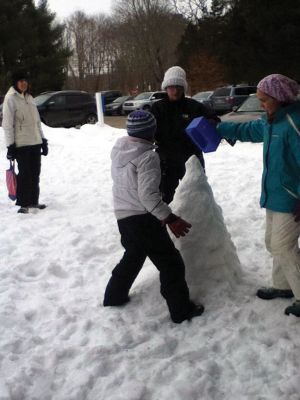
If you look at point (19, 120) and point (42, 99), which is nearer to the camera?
point (19, 120)

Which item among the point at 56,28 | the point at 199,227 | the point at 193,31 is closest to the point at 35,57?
the point at 56,28

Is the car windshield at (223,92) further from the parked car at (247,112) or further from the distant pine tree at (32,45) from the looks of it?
the distant pine tree at (32,45)

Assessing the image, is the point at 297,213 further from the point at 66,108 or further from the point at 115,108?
the point at 115,108

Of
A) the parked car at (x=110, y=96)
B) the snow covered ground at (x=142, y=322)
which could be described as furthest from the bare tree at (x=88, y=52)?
the snow covered ground at (x=142, y=322)

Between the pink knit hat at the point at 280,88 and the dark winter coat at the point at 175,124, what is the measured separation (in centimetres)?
103

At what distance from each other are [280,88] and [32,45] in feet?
111

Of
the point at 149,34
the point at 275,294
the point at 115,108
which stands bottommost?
the point at 115,108

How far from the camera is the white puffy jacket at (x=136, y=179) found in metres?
3.14

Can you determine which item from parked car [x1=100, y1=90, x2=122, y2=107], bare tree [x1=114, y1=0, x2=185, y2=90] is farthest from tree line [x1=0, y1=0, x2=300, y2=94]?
parked car [x1=100, y1=90, x2=122, y2=107]

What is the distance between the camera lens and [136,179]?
324cm

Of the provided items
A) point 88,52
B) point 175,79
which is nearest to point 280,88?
point 175,79

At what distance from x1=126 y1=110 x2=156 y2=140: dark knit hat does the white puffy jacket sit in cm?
4

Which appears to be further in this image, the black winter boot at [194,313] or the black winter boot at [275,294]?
the black winter boot at [275,294]

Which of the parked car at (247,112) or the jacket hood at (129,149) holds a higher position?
the jacket hood at (129,149)
